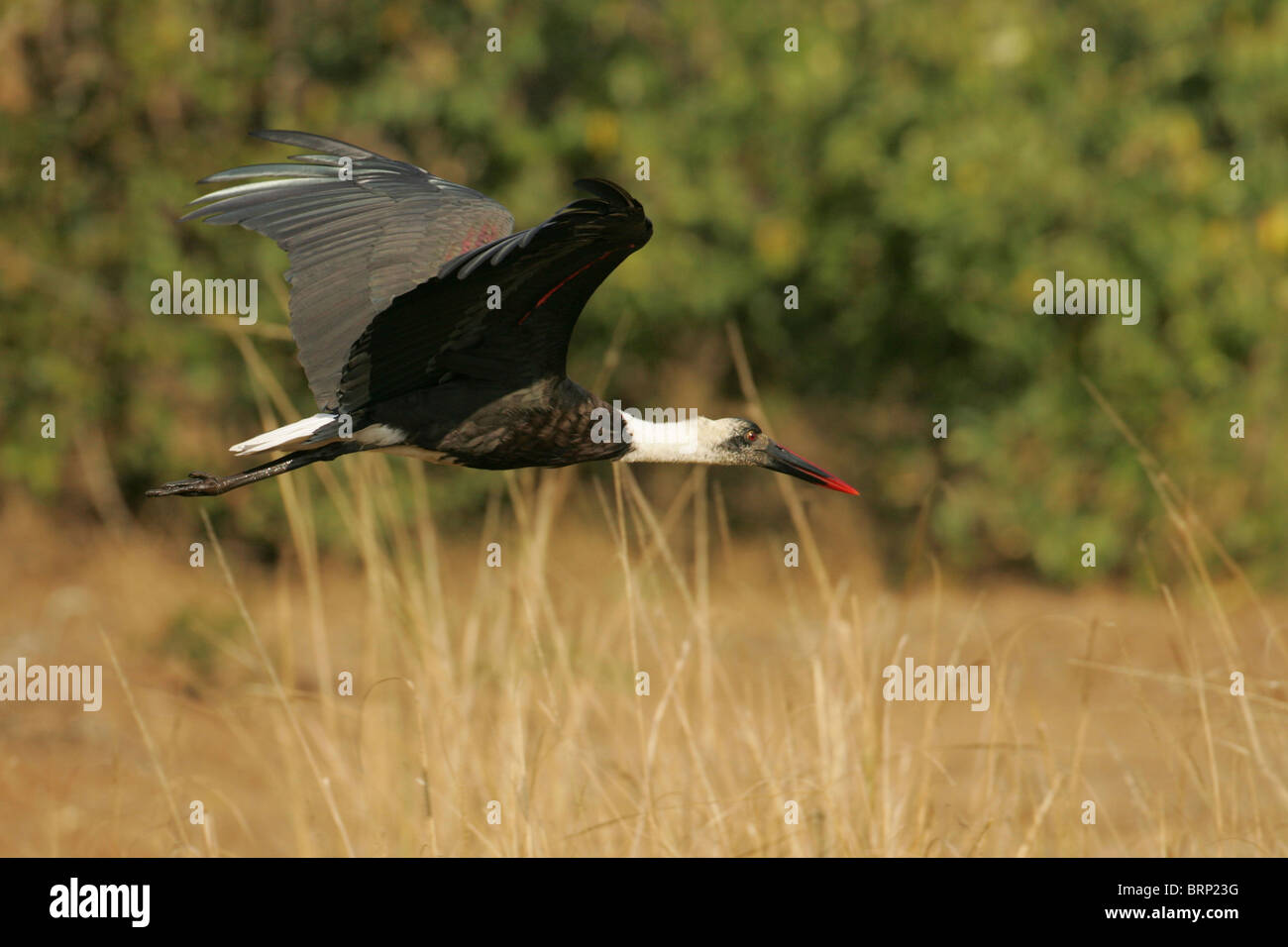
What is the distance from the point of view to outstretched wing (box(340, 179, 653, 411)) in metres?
3.17

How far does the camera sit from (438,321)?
11.5 ft

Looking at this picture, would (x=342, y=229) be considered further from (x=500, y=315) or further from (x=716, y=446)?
(x=716, y=446)

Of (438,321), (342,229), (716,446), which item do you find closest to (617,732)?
(716,446)

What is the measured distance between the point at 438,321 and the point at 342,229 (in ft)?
2.45

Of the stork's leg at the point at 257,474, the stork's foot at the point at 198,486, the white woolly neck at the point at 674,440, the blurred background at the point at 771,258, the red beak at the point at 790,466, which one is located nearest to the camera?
the stork's leg at the point at 257,474

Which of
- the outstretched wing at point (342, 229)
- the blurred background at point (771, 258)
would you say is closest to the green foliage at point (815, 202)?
the blurred background at point (771, 258)

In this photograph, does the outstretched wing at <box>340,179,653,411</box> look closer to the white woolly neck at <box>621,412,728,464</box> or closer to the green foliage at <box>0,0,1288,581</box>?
the white woolly neck at <box>621,412,728,464</box>

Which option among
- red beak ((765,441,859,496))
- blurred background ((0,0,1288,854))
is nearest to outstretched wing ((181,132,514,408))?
red beak ((765,441,859,496))

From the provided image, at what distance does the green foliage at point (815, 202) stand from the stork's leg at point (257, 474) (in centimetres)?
347

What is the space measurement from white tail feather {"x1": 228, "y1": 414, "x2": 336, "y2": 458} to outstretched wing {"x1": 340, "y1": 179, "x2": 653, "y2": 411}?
0.34ft

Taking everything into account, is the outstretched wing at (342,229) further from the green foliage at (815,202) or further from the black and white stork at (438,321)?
the green foliage at (815,202)

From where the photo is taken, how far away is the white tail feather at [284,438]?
3.67m

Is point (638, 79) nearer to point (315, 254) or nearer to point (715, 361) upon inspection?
point (715, 361)

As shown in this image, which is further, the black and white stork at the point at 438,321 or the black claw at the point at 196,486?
the black claw at the point at 196,486
